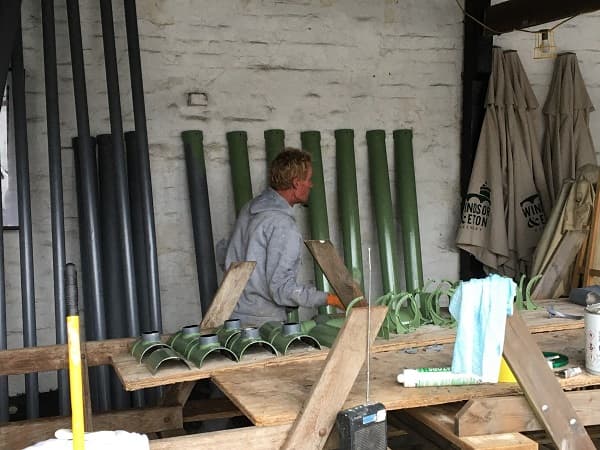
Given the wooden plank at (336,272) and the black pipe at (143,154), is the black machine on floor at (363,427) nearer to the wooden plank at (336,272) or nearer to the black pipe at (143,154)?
the wooden plank at (336,272)

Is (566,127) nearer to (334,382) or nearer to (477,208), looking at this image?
(477,208)

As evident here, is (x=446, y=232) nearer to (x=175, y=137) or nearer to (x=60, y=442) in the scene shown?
(x=175, y=137)

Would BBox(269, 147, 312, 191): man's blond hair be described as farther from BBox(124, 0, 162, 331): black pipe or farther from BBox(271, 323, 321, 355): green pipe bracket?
BBox(271, 323, 321, 355): green pipe bracket

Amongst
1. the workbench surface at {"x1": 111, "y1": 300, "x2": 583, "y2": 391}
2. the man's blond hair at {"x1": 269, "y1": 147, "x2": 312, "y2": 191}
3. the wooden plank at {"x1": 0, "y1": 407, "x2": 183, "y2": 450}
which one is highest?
the man's blond hair at {"x1": 269, "y1": 147, "x2": 312, "y2": 191}

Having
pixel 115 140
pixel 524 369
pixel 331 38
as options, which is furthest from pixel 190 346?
pixel 331 38

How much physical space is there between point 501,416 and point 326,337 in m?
0.73

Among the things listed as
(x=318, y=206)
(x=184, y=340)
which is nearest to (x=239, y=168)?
(x=318, y=206)

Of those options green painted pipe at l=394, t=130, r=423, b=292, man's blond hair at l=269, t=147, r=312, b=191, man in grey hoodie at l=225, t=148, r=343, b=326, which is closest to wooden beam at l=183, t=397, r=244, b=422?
man in grey hoodie at l=225, t=148, r=343, b=326

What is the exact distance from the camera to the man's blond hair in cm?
353

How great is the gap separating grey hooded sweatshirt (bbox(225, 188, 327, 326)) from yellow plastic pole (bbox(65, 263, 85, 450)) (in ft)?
5.85

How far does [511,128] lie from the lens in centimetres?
496

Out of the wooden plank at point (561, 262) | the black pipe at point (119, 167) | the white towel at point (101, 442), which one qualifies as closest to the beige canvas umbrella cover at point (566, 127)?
the wooden plank at point (561, 262)

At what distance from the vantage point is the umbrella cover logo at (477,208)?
4957 mm

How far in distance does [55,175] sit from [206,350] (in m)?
1.79
